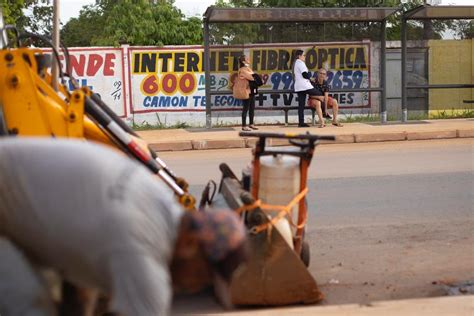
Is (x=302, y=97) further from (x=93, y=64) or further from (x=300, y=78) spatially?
(x=93, y=64)

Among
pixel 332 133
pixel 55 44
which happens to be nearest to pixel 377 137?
pixel 332 133

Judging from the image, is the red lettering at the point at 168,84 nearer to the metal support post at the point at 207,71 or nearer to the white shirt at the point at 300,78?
the metal support post at the point at 207,71

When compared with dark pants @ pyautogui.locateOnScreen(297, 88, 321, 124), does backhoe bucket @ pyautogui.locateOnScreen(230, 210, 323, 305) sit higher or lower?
lower

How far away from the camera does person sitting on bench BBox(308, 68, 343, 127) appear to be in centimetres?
1897

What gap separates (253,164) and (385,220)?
3.30 m

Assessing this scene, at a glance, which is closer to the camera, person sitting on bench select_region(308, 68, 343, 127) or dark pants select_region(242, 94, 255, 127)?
dark pants select_region(242, 94, 255, 127)

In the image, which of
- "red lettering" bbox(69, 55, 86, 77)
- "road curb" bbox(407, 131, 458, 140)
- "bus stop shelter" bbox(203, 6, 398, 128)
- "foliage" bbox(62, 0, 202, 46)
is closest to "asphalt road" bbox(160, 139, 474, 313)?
"road curb" bbox(407, 131, 458, 140)

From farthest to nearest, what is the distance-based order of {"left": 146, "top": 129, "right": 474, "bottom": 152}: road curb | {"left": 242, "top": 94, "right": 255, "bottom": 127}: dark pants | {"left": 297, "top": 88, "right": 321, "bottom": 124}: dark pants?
{"left": 297, "top": 88, "right": 321, "bottom": 124}: dark pants
{"left": 242, "top": 94, "right": 255, "bottom": 127}: dark pants
{"left": 146, "top": 129, "right": 474, "bottom": 152}: road curb

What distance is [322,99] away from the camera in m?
19.1

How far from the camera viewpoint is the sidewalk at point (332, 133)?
1703 cm

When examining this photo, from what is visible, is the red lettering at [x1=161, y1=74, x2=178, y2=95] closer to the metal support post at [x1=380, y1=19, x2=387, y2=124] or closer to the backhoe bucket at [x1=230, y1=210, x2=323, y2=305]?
the metal support post at [x1=380, y1=19, x2=387, y2=124]

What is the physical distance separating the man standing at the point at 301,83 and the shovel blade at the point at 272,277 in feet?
41.6

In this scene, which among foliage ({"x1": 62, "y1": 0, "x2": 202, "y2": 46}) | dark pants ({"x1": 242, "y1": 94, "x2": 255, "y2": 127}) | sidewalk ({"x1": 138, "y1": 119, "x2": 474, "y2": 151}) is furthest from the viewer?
foliage ({"x1": 62, "y1": 0, "x2": 202, "y2": 46})

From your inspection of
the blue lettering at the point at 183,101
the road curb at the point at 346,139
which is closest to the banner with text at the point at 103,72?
the blue lettering at the point at 183,101
